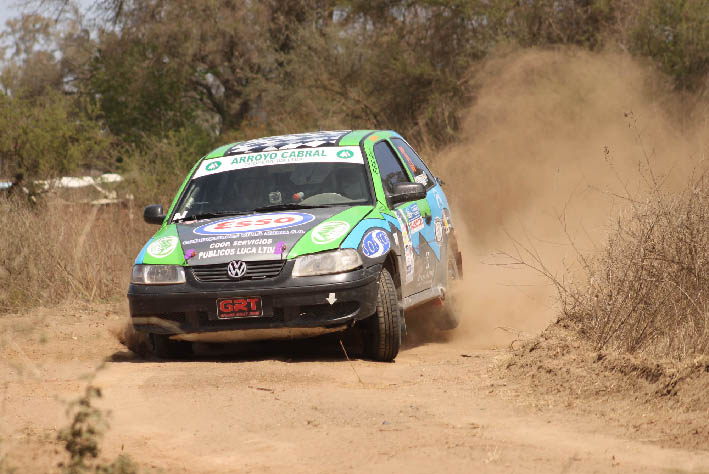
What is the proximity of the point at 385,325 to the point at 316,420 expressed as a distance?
200 cm

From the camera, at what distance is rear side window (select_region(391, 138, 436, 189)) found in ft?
31.8

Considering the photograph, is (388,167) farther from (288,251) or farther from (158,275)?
(158,275)

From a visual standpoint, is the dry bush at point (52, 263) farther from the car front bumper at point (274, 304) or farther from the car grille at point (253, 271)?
the car grille at point (253, 271)

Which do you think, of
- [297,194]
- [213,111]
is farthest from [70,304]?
[213,111]

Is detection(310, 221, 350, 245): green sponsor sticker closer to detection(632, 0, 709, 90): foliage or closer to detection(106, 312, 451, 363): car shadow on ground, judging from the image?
detection(106, 312, 451, 363): car shadow on ground

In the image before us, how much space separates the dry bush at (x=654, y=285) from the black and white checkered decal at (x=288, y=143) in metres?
2.41

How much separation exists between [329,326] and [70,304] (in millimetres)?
4965

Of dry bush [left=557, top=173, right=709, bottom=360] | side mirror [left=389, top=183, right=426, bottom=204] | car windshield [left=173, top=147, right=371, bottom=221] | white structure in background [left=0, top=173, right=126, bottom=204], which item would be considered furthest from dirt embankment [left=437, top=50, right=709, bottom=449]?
white structure in background [left=0, top=173, right=126, bottom=204]

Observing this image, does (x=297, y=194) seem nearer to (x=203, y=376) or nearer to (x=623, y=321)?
(x=203, y=376)

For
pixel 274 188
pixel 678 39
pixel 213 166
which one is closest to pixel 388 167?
pixel 274 188

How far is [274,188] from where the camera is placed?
858cm

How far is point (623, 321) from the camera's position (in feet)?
22.5

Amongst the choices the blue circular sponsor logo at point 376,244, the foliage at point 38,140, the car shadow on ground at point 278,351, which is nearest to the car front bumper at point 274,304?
the blue circular sponsor logo at point 376,244

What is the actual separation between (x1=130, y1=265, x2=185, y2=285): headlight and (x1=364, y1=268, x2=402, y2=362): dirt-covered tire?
4.32 ft
